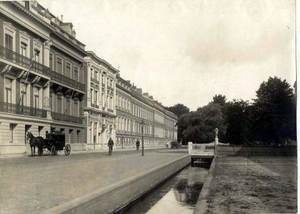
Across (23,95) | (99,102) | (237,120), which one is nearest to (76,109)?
(99,102)

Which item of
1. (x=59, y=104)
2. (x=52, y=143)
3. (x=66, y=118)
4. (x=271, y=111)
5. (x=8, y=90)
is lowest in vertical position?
(x=52, y=143)

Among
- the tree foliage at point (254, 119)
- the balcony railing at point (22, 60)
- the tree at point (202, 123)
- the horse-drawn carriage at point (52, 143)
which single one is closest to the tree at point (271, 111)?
the tree foliage at point (254, 119)

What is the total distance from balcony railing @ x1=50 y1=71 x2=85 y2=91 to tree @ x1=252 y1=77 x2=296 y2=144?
17.7m

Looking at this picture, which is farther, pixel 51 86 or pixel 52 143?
pixel 51 86

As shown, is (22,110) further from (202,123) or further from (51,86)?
(202,123)

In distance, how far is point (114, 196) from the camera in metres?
8.59

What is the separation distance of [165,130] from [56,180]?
299 feet

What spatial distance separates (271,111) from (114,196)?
22664 millimetres

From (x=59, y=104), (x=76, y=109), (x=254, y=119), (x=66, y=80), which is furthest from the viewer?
(x=76, y=109)

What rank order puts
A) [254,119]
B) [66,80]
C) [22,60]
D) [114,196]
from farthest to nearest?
[66,80]
[254,119]
[22,60]
[114,196]

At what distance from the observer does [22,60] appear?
24.0 metres

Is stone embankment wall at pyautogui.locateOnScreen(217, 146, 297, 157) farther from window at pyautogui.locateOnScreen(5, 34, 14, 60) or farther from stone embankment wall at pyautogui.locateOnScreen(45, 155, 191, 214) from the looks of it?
window at pyautogui.locateOnScreen(5, 34, 14, 60)

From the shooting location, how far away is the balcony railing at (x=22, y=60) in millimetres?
22000

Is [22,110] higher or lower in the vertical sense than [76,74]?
lower
